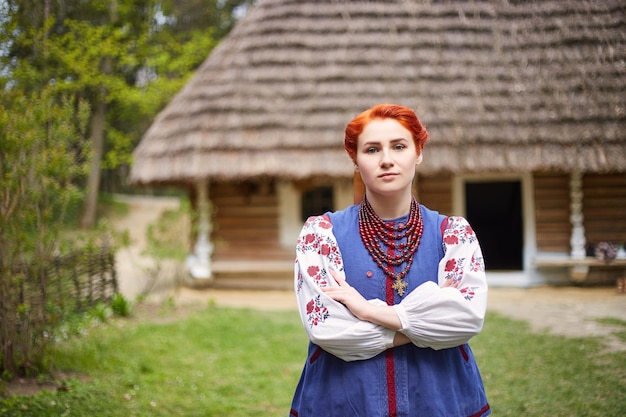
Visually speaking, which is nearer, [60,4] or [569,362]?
[569,362]

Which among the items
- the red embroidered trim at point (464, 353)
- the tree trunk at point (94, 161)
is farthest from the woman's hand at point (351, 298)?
the tree trunk at point (94, 161)

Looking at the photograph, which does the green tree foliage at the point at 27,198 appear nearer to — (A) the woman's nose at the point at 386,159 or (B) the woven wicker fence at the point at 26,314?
(B) the woven wicker fence at the point at 26,314

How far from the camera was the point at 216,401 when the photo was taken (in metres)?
3.81

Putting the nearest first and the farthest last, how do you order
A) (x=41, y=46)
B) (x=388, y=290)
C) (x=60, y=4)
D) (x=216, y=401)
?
(x=388, y=290)
(x=216, y=401)
(x=41, y=46)
(x=60, y=4)

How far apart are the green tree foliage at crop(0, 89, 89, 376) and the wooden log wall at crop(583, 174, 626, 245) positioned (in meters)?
7.58

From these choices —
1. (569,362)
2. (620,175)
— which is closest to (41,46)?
(569,362)

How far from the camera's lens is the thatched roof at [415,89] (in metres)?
7.80

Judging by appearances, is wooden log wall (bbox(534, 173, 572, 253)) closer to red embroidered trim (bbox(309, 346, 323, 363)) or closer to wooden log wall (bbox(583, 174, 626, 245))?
wooden log wall (bbox(583, 174, 626, 245))

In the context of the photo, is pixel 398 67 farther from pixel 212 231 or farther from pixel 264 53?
pixel 212 231

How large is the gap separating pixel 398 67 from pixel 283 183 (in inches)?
104

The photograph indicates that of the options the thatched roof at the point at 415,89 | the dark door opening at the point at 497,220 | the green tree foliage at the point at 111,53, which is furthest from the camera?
the dark door opening at the point at 497,220

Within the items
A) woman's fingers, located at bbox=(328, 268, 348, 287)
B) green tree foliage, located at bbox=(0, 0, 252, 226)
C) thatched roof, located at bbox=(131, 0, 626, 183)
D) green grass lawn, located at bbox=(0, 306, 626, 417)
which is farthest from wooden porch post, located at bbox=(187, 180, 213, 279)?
woman's fingers, located at bbox=(328, 268, 348, 287)

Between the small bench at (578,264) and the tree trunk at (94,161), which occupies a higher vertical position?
the tree trunk at (94,161)

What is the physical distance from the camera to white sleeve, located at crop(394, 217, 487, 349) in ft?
5.43
